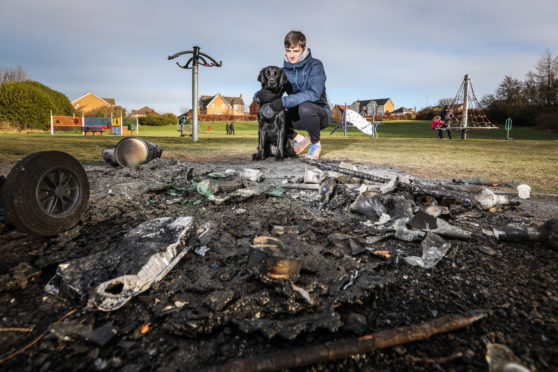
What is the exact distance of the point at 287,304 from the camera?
49.8 inches

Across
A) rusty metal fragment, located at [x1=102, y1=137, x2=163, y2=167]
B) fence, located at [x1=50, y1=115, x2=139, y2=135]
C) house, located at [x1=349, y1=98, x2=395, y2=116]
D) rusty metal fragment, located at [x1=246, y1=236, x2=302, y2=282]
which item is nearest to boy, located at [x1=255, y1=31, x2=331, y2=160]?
rusty metal fragment, located at [x1=102, y1=137, x2=163, y2=167]

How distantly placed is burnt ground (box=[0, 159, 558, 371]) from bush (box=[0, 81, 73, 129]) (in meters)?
30.2

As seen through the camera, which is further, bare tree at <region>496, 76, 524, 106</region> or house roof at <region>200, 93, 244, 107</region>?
house roof at <region>200, 93, 244, 107</region>

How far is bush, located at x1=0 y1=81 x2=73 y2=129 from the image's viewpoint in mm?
23809

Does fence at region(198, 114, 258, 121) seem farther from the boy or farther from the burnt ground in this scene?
the burnt ground

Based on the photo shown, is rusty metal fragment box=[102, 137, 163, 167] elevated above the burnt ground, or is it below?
above

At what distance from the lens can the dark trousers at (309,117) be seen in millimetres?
5702

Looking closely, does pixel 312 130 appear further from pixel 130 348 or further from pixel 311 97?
pixel 130 348

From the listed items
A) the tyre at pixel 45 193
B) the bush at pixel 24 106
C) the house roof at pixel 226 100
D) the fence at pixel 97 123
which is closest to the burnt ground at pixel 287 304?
the tyre at pixel 45 193

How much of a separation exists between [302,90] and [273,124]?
35.9 inches

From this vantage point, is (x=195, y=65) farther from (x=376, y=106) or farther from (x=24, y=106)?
(x=376, y=106)

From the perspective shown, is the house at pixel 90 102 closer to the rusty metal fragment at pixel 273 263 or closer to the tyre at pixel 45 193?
the tyre at pixel 45 193

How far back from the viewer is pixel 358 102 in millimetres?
72688

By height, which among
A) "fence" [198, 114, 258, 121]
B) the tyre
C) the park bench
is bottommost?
the tyre
